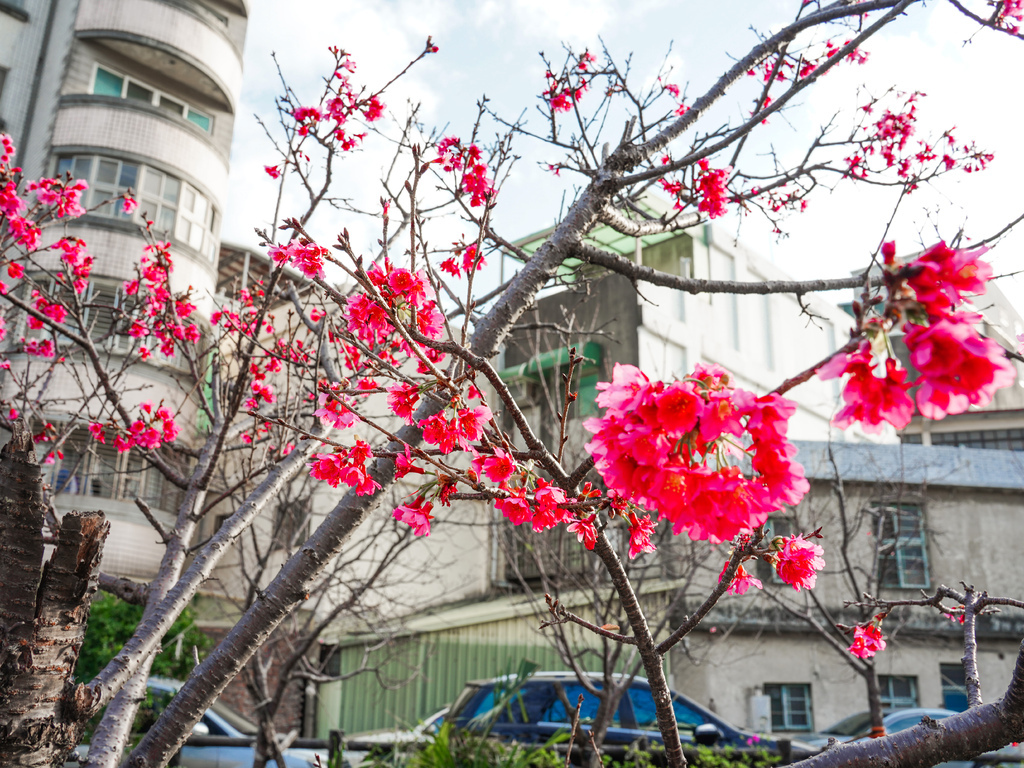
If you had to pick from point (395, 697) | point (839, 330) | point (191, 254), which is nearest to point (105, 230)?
point (191, 254)

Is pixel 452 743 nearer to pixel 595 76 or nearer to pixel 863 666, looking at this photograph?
pixel 863 666

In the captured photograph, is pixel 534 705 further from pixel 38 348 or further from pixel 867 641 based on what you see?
pixel 38 348

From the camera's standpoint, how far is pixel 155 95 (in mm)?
15672

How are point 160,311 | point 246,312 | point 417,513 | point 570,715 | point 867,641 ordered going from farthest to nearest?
point 570,715
point 246,312
point 160,311
point 867,641
point 417,513

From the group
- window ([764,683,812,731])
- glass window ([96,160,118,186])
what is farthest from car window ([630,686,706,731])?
glass window ([96,160,118,186])

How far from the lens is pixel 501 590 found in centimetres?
1708

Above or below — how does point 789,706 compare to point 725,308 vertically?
below

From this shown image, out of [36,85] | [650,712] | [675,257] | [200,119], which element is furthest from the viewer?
[675,257]

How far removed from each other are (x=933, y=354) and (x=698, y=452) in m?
0.44

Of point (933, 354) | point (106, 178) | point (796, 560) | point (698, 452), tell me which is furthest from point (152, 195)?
point (933, 354)

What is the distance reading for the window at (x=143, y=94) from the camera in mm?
14969

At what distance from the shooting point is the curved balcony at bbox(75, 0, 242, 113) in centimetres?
1474

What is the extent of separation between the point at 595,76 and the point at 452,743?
531 centimetres

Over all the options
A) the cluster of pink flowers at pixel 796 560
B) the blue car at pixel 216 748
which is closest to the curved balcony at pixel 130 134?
the blue car at pixel 216 748
